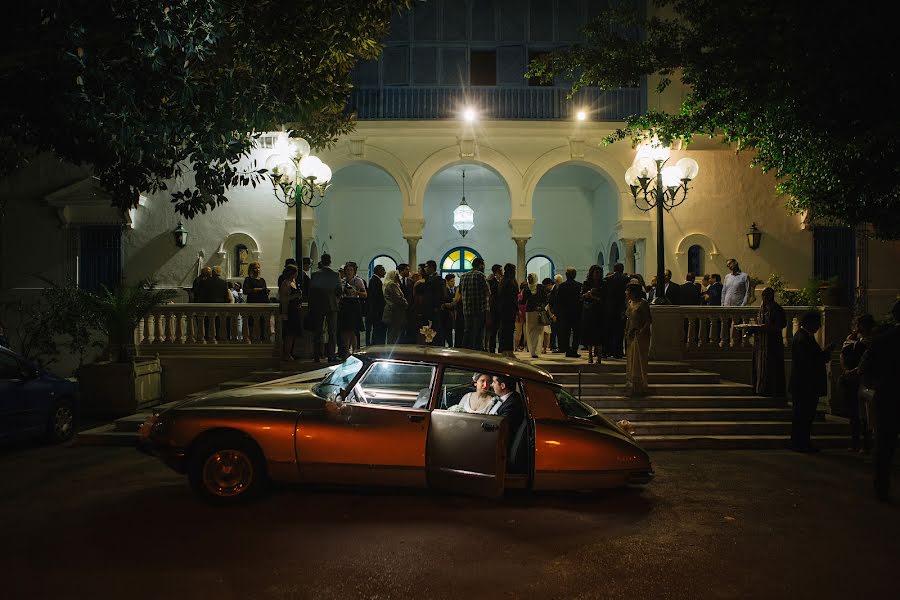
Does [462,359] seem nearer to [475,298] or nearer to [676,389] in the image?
[475,298]

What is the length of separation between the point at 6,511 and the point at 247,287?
25.2 ft

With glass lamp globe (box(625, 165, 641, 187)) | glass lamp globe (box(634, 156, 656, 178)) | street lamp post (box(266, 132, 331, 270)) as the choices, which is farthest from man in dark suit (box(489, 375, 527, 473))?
glass lamp globe (box(625, 165, 641, 187))

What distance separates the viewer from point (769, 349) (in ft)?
36.2

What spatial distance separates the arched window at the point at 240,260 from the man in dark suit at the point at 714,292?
1145 cm

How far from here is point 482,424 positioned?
592 cm

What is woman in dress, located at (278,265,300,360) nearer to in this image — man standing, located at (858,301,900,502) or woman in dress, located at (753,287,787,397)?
woman in dress, located at (753,287,787,397)

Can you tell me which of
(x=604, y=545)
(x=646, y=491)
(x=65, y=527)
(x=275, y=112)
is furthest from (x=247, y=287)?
(x=604, y=545)

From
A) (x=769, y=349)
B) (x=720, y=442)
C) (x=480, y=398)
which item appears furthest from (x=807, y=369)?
(x=480, y=398)

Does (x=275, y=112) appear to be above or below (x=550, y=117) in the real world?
below

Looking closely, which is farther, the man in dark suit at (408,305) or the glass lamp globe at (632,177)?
the glass lamp globe at (632,177)

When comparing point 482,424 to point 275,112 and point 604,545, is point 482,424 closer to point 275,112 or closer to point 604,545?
point 604,545

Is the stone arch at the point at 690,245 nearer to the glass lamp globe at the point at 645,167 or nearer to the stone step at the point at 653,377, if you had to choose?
the glass lamp globe at the point at 645,167

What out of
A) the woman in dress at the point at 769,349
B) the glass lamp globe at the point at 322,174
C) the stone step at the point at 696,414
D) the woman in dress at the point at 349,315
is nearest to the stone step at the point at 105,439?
the woman in dress at the point at 349,315

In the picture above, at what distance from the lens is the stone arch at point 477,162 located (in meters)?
18.0
